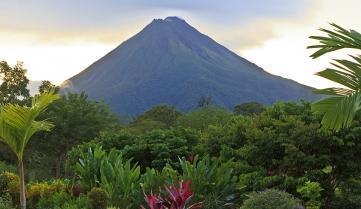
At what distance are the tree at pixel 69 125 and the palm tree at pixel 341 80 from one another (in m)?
32.5

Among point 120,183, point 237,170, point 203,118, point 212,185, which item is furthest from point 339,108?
point 203,118

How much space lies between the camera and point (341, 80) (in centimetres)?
682

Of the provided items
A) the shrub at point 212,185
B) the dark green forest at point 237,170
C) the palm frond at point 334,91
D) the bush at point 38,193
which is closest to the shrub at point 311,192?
the dark green forest at point 237,170

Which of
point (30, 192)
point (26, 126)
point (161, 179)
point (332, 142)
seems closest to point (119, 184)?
point (161, 179)

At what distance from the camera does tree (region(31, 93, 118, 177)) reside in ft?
127

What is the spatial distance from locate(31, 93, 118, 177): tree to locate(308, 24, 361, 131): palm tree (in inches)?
1278

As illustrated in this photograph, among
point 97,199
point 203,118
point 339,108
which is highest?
point 339,108

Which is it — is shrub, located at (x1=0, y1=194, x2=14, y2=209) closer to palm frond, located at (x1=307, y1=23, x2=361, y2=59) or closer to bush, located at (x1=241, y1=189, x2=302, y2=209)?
bush, located at (x1=241, y1=189, x2=302, y2=209)

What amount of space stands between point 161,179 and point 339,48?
540 centimetres

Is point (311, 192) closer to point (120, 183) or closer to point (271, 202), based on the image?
point (271, 202)

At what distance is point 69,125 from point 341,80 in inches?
1329

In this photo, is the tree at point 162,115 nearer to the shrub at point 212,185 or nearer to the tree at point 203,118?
the tree at point 203,118

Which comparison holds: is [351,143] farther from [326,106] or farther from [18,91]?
[18,91]

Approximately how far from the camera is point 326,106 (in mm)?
7207
